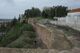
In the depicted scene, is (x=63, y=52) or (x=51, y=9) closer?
(x=63, y=52)

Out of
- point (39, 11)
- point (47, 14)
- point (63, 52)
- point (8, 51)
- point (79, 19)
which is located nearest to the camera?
point (8, 51)

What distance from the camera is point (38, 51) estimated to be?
13.7 ft

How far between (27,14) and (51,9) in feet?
24.3

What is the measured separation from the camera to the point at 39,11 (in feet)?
252

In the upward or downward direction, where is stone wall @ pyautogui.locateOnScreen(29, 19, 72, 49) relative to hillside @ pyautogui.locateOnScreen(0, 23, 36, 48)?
upward

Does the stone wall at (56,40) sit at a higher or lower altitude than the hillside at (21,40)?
higher

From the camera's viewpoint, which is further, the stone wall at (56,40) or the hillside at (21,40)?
the hillside at (21,40)

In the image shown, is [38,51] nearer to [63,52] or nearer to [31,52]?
[31,52]

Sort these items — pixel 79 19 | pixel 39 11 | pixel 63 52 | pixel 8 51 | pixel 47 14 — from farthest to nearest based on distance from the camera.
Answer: pixel 39 11, pixel 47 14, pixel 79 19, pixel 63 52, pixel 8 51

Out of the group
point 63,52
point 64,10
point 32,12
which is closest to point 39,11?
point 32,12

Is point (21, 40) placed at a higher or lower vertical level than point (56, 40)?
lower

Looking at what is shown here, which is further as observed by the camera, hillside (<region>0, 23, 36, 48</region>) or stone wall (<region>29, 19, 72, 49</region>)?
hillside (<region>0, 23, 36, 48</region>)

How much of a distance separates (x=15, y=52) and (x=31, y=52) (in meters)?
0.27

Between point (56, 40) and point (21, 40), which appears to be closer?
point (56, 40)
